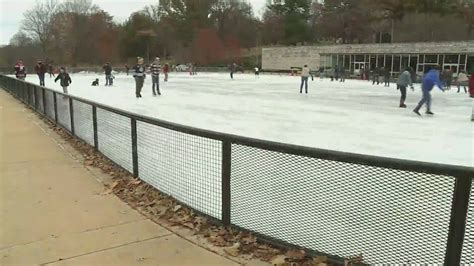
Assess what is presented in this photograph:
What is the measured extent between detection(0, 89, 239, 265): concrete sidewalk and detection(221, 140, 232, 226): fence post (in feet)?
1.49

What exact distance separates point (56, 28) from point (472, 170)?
88882 mm

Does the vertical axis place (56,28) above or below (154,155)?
above

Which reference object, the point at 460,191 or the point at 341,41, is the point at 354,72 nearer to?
the point at 341,41

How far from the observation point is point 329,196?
3.47 meters

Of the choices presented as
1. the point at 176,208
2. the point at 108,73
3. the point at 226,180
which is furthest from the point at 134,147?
the point at 108,73

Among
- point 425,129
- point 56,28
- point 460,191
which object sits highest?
point 56,28

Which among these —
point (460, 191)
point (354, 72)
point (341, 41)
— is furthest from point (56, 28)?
point (460, 191)

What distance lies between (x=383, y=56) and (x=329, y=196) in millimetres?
47945

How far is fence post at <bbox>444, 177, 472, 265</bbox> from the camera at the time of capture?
2.67 metres

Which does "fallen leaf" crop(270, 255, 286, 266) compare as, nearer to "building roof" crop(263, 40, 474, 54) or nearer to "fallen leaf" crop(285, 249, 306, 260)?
"fallen leaf" crop(285, 249, 306, 260)

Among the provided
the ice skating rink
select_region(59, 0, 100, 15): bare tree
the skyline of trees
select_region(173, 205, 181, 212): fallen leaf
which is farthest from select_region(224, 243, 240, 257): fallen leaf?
select_region(59, 0, 100, 15): bare tree

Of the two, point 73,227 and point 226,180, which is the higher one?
point 226,180

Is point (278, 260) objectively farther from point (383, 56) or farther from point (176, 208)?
point (383, 56)

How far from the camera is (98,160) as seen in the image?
7.11 m
